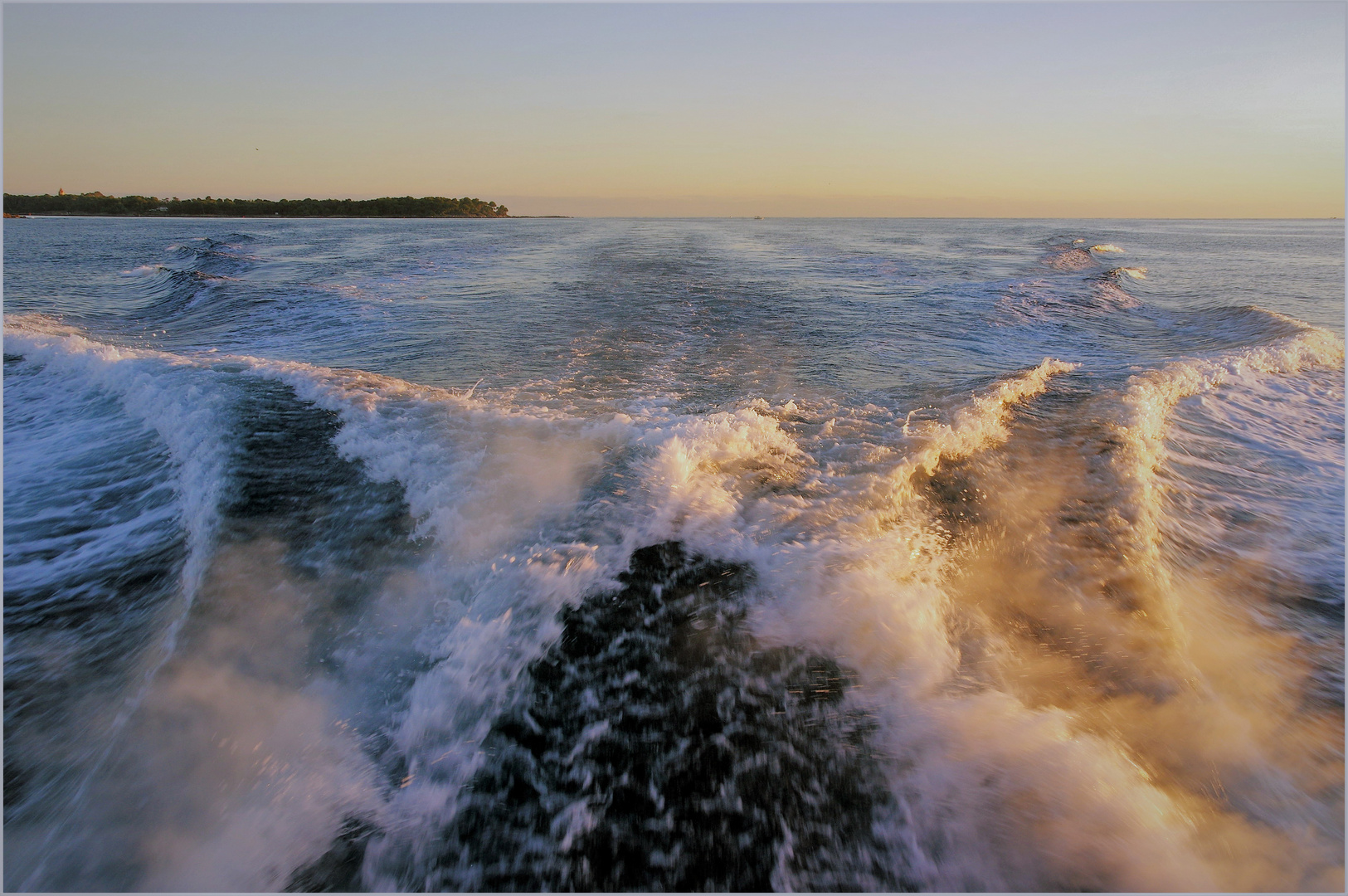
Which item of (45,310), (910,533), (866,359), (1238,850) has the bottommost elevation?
(1238,850)

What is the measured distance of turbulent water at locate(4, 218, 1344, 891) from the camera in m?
1.86

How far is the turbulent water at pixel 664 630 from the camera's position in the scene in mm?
1862

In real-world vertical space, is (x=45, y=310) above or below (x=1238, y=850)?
above

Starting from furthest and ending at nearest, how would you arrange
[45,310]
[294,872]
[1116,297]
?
[1116,297] → [45,310] → [294,872]

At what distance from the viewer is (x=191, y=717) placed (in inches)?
86.9

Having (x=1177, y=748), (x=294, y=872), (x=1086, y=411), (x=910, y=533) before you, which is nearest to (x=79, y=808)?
(x=294, y=872)

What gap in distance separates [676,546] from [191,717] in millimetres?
2345

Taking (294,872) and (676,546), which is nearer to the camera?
(294,872)

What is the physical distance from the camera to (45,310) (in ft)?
31.8

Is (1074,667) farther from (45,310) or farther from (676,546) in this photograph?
(45,310)

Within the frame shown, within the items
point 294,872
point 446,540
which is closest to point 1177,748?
point 294,872

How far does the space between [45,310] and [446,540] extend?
41.0 feet

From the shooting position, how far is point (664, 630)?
104 inches

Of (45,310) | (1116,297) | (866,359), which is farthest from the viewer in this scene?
(1116,297)
